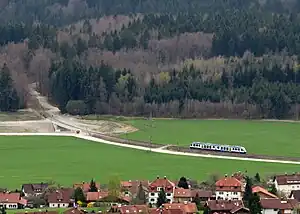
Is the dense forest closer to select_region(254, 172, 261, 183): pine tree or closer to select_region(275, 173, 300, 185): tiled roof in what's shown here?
select_region(254, 172, 261, 183): pine tree

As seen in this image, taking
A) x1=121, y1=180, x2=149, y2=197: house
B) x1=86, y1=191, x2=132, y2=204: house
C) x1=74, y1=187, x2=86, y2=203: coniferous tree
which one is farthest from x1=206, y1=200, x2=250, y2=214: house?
x1=74, y1=187, x2=86, y2=203: coniferous tree

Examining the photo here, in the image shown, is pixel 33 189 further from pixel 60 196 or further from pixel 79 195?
pixel 79 195

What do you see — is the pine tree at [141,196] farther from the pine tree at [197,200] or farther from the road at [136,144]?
the road at [136,144]

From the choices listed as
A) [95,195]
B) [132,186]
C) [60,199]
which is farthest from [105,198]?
[132,186]

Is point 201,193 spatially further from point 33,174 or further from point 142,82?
point 142,82

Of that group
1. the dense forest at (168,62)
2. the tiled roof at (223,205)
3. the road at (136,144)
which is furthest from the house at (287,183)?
the dense forest at (168,62)
